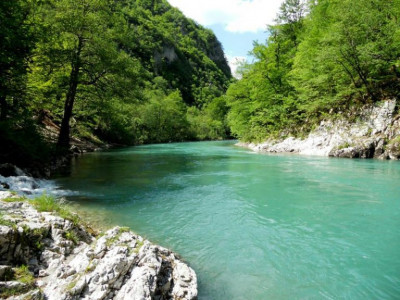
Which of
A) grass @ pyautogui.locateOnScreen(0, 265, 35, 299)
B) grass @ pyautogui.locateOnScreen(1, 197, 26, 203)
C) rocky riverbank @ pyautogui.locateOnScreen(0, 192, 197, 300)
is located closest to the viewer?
grass @ pyautogui.locateOnScreen(0, 265, 35, 299)

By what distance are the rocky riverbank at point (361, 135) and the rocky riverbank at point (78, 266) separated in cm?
2173

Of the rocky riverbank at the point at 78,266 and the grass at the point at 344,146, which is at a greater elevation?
the grass at the point at 344,146

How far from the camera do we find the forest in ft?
39.8

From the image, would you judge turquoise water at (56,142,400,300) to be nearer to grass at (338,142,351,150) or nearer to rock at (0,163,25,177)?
rock at (0,163,25,177)

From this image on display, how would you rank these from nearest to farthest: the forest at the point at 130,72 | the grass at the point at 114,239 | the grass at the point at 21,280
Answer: the grass at the point at 21,280 < the grass at the point at 114,239 < the forest at the point at 130,72

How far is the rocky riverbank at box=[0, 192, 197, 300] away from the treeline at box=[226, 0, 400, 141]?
2433cm

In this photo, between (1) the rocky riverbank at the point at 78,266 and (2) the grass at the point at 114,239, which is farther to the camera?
(2) the grass at the point at 114,239

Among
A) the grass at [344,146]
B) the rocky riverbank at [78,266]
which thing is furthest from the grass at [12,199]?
the grass at [344,146]

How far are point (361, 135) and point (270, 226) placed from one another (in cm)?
1967

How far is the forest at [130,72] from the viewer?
12.1 metres

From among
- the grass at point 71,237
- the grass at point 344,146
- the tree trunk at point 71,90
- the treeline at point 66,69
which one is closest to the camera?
the grass at point 71,237

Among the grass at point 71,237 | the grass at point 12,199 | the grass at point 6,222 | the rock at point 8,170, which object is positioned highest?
the grass at point 6,222

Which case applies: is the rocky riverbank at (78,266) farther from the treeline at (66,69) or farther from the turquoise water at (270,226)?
the treeline at (66,69)

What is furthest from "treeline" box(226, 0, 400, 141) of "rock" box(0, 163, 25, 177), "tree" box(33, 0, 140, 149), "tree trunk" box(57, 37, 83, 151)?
"rock" box(0, 163, 25, 177)
